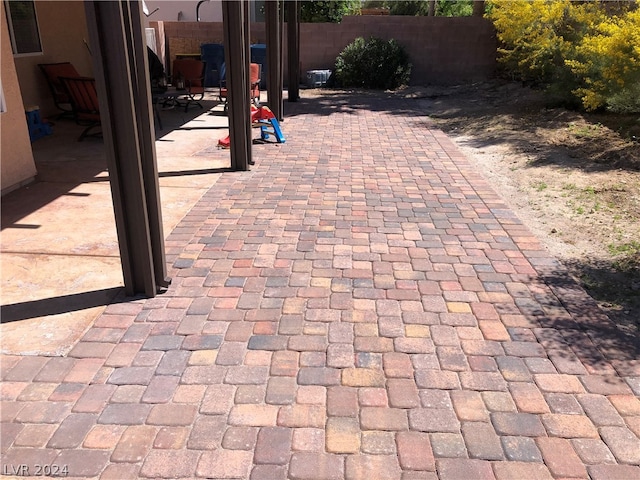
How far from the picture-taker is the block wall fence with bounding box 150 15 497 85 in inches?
631

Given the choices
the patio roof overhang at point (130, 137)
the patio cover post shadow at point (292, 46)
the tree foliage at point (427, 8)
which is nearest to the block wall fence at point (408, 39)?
the patio cover post shadow at point (292, 46)

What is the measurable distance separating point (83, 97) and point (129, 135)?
6047 mm

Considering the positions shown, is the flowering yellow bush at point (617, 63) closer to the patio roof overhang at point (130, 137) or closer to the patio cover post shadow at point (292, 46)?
the patio roof overhang at point (130, 137)

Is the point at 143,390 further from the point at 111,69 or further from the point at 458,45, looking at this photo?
the point at 458,45

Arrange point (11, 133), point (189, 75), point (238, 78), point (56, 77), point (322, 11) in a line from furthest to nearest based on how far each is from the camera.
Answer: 1. point (322, 11)
2. point (189, 75)
3. point (56, 77)
4. point (238, 78)
5. point (11, 133)

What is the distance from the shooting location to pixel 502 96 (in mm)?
13469

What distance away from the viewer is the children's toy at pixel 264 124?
8801 mm

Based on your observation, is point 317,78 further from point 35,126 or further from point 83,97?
point 35,126

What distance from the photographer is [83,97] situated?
338 inches

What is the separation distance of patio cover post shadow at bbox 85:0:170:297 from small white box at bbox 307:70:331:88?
43.3 feet

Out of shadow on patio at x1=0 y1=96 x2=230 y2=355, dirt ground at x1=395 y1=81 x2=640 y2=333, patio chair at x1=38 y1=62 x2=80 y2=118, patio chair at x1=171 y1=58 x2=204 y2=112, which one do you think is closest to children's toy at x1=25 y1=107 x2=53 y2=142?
shadow on patio at x1=0 y1=96 x2=230 y2=355

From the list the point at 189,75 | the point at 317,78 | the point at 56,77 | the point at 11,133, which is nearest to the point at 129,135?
the point at 11,133

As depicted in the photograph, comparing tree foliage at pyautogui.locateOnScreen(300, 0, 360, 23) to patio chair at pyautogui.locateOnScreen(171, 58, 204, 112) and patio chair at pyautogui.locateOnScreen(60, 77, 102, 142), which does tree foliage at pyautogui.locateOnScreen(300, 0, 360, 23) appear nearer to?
patio chair at pyautogui.locateOnScreen(171, 58, 204, 112)

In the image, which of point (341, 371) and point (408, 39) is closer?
point (341, 371)
